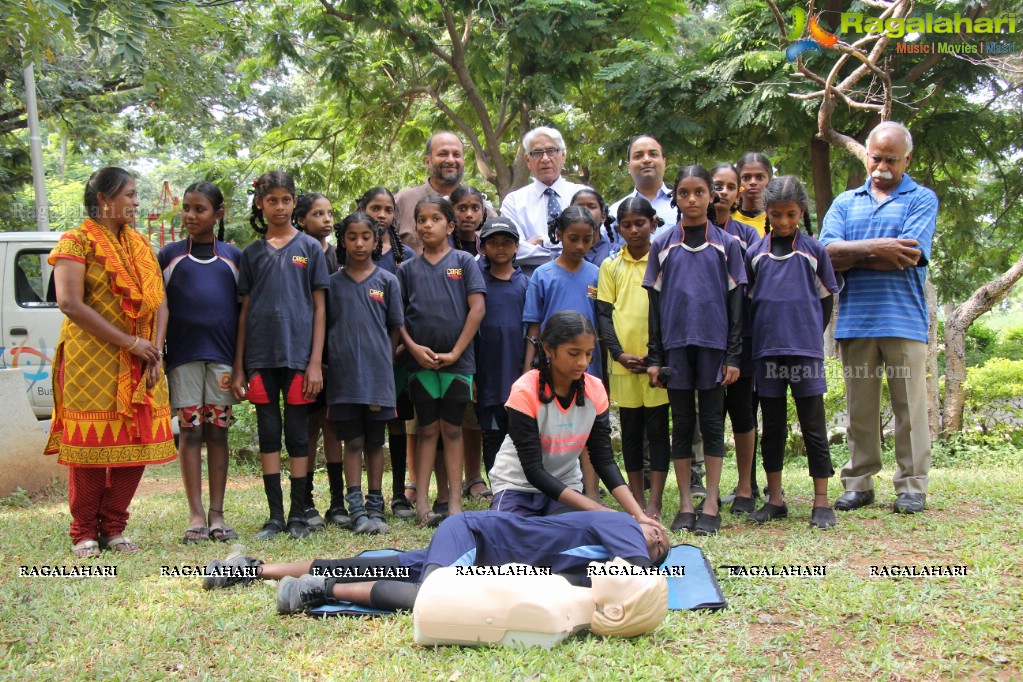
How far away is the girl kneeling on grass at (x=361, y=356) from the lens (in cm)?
500

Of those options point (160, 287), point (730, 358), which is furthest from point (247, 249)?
point (730, 358)

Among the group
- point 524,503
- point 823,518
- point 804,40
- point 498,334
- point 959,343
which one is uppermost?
point 804,40

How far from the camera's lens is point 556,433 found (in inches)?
157

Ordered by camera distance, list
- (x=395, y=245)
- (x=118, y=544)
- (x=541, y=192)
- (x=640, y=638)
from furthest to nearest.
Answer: (x=541, y=192) → (x=395, y=245) → (x=118, y=544) → (x=640, y=638)

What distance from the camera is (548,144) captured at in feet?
19.7

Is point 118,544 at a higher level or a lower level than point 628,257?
lower

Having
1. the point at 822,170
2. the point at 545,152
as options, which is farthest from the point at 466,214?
the point at 822,170

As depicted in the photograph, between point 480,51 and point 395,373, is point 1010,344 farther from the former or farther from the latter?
point 395,373

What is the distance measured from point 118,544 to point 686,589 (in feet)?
9.80

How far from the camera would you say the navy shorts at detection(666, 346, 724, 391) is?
15.6 ft

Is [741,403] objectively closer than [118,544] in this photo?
No

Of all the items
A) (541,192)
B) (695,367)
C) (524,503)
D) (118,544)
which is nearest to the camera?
(524,503)

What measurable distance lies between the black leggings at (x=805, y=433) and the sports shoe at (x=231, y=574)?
2.82 metres

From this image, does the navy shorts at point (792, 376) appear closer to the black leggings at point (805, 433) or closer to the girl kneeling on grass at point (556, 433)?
the black leggings at point (805, 433)
